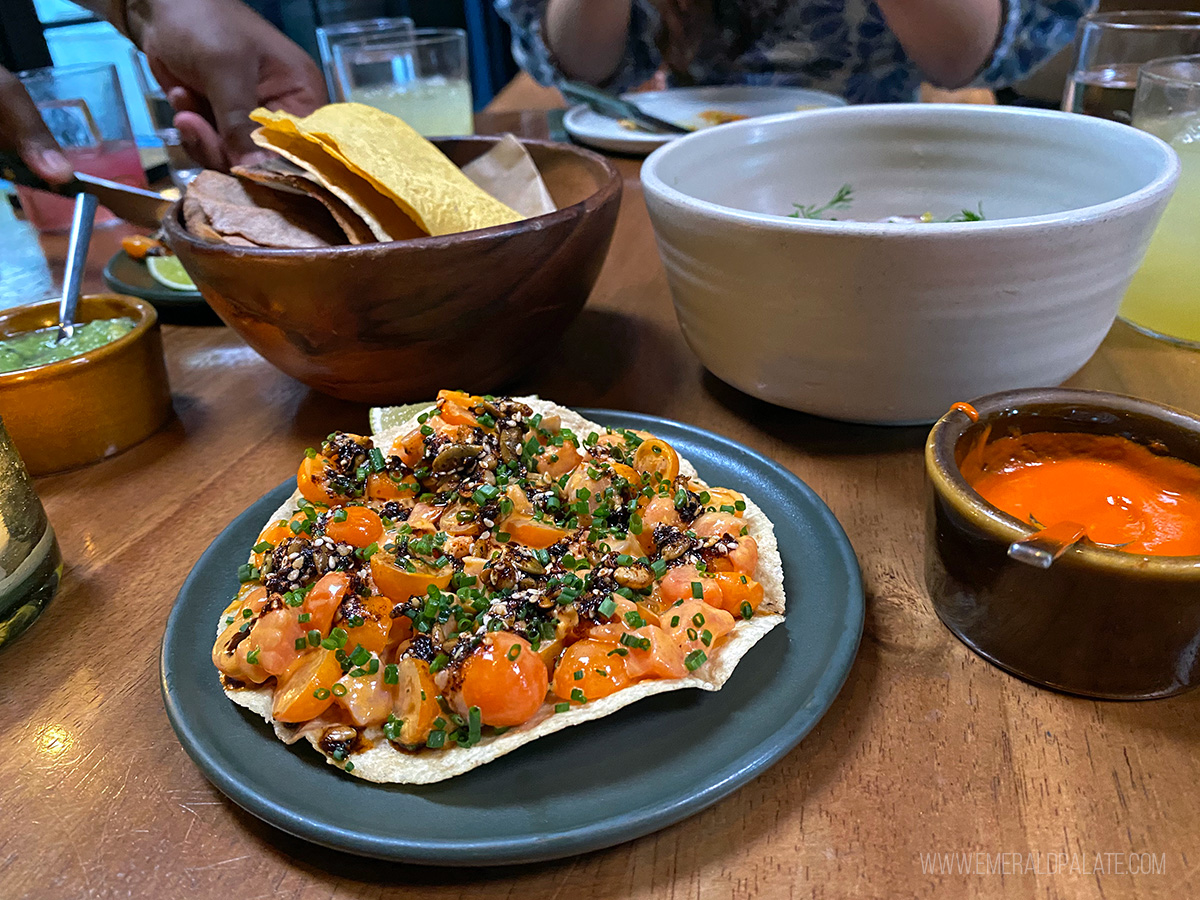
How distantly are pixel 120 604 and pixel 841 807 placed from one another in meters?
0.87

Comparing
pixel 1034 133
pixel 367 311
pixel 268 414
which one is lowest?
pixel 268 414

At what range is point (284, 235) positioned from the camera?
1.35 meters

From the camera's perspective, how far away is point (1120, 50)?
5.27 feet

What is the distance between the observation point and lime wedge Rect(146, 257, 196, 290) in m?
1.79

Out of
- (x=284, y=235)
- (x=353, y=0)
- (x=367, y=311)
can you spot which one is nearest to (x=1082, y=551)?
(x=367, y=311)

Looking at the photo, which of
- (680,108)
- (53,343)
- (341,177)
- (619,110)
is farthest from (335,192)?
(680,108)

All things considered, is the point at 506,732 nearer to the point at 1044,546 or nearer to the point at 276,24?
the point at 1044,546

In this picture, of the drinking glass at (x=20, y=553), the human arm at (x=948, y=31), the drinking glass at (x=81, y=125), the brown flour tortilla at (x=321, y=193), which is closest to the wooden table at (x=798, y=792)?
Result: the drinking glass at (x=20, y=553)

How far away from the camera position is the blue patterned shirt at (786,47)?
317cm

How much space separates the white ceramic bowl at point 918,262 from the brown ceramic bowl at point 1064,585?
0.53ft

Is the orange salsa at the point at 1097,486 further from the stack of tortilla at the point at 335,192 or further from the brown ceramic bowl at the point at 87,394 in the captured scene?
the brown ceramic bowl at the point at 87,394

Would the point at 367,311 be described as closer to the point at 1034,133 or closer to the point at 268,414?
the point at 268,414

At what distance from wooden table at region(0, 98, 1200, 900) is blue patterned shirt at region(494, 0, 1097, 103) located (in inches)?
105

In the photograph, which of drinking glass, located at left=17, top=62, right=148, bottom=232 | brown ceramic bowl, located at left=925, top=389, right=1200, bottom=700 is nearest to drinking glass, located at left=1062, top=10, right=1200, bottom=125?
brown ceramic bowl, located at left=925, top=389, right=1200, bottom=700
